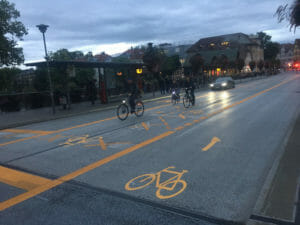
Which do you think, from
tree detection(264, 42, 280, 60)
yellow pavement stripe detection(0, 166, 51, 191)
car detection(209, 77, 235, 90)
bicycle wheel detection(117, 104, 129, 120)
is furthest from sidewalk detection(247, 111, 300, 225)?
tree detection(264, 42, 280, 60)

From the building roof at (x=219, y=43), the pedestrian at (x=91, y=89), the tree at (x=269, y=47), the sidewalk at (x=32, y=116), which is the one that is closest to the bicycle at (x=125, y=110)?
the sidewalk at (x=32, y=116)

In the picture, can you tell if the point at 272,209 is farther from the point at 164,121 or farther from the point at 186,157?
the point at 164,121

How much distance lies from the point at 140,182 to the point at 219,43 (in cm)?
9353

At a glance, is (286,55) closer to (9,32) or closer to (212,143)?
(9,32)

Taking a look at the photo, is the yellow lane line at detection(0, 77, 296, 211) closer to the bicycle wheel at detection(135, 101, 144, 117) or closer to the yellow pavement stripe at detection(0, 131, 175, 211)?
the yellow pavement stripe at detection(0, 131, 175, 211)

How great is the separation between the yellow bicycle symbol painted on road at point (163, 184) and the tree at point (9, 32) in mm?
22479

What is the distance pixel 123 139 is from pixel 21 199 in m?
4.21

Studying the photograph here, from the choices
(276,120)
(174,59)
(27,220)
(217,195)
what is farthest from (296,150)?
(174,59)

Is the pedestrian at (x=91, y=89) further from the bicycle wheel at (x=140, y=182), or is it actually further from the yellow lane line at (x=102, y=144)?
the bicycle wheel at (x=140, y=182)

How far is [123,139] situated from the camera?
829 cm

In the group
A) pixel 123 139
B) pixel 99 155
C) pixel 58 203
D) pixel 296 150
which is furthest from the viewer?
pixel 123 139

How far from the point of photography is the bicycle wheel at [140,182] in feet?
15.1

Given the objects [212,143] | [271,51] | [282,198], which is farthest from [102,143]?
[271,51]

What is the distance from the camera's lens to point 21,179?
5.23 meters
